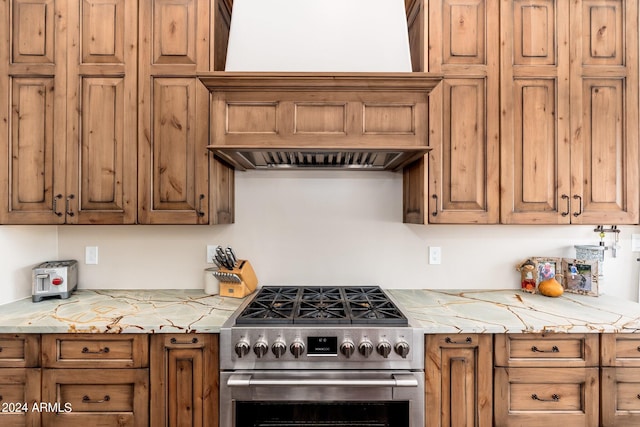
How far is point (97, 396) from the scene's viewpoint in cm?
155

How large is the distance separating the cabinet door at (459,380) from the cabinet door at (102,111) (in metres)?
1.76

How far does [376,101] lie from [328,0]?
0.62 metres

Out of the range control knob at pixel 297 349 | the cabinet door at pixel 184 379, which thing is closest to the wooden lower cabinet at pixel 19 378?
the cabinet door at pixel 184 379

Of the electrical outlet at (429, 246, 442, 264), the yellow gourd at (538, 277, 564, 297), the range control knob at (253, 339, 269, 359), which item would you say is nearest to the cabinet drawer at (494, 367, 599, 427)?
the yellow gourd at (538, 277, 564, 297)

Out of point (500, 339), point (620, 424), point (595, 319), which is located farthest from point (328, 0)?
point (620, 424)

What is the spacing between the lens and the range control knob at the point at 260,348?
1.47 metres

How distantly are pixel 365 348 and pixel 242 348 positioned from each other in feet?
1.81

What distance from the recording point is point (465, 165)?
181cm

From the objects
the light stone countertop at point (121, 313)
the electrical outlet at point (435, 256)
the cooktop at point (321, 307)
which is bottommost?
the light stone countertop at point (121, 313)

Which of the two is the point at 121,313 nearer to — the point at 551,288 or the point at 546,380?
the point at 546,380

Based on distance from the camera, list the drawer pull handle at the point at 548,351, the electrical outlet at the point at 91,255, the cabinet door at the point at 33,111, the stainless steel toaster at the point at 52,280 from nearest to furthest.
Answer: the drawer pull handle at the point at 548,351 < the cabinet door at the point at 33,111 < the stainless steel toaster at the point at 52,280 < the electrical outlet at the point at 91,255

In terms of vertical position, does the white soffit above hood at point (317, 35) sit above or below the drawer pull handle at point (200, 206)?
above

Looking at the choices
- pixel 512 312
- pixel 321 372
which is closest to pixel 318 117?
pixel 321 372

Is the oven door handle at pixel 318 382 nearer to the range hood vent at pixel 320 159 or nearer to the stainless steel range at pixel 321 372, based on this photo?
the stainless steel range at pixel 321 372
